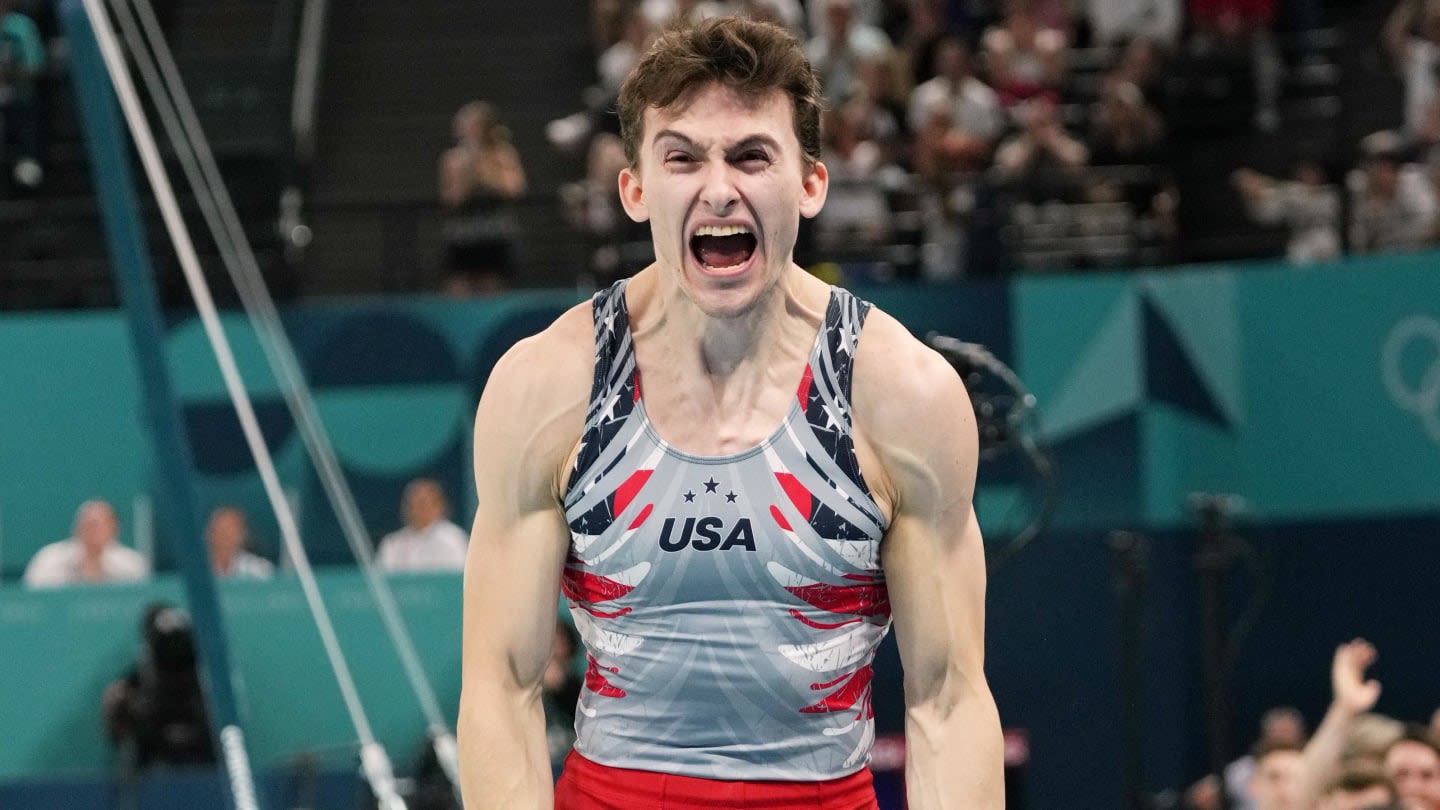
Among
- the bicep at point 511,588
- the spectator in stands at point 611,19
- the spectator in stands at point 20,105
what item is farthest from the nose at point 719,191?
the spectator in stands at point 611,19

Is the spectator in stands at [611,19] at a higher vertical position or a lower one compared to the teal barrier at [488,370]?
higher

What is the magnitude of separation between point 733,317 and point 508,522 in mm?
423

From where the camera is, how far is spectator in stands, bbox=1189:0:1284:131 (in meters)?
10.7

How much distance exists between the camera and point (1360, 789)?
19.0 ft

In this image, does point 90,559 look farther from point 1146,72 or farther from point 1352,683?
point 1352,683

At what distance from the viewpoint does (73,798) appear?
339 inches

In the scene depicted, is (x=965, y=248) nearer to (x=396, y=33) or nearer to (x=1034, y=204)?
(x=1034, y=204)

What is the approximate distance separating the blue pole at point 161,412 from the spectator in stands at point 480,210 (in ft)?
17.8

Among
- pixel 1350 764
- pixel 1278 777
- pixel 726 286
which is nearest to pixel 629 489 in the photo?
pixel 726 286

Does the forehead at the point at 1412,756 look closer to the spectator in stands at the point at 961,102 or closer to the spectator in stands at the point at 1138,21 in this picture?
the spectator in stands at the point at 961,102

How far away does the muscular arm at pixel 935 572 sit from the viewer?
2889mm

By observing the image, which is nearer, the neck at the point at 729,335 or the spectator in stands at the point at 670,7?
the neck at the point at 729,335

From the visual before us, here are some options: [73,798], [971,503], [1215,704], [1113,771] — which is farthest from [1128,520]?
[971,503]

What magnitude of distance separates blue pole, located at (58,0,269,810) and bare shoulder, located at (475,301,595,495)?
2.23 meters
